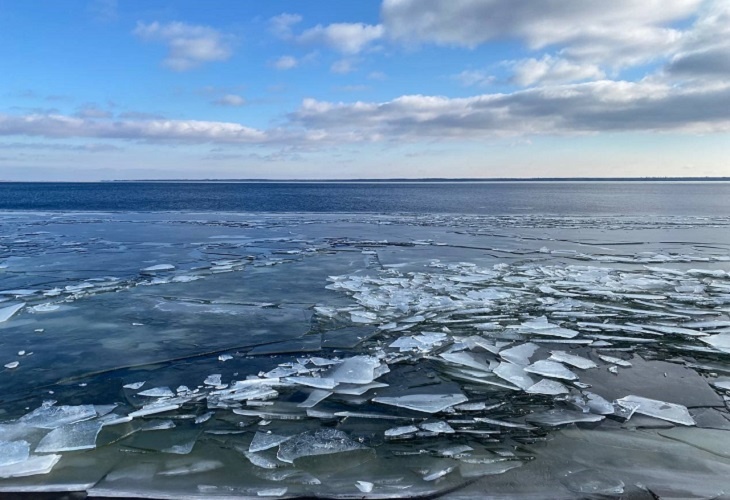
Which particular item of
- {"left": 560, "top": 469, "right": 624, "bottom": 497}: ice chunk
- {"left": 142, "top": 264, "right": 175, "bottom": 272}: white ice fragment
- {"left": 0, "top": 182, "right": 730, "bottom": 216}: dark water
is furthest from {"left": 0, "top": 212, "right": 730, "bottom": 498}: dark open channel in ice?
{"left": 0, "top": 182, "right": 730, "bottom": 216}: dark water

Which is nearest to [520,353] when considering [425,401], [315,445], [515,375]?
[515,375]

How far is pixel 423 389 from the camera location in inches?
167

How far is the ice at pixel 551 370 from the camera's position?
451 cm

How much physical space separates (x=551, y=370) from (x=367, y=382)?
170 centimetres

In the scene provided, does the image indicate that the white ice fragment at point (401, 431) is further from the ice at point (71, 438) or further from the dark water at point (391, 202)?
the dark water at point (391, 202)

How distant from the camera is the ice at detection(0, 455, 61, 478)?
9.68ft

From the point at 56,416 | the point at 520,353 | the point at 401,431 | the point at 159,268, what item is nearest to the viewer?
the point at 401,431

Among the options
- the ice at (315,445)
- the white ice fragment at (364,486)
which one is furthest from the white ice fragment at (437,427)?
the white ice fragment at (364,486)

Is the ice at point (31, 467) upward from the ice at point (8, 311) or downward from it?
downward

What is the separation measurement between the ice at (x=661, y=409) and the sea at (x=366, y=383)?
2cm

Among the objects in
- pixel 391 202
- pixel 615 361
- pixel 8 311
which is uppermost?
pixel 391 202

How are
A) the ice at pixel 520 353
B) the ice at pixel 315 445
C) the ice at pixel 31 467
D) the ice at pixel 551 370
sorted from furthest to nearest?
the ice at pixel 520 353 < the ice at pixel 551 370 < the ice at pixel 315 445 < the ice at pixel 31 467

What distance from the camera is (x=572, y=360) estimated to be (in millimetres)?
4918

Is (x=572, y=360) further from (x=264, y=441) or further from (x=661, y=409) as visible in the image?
(x=264, y=441)
